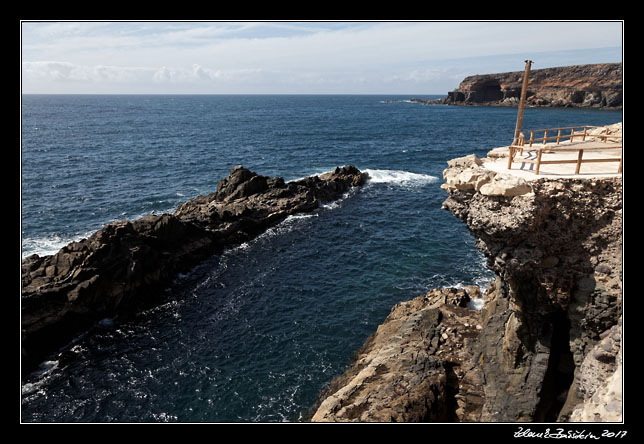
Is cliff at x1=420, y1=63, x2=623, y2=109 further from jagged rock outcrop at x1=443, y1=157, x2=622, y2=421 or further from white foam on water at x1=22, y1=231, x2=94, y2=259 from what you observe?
white foam on water at x1=22, y1=231, x2=94, y2=259

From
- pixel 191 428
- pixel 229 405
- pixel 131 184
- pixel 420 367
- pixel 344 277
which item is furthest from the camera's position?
pixel 131 184

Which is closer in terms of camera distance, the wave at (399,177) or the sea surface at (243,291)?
the sea surface at (243,291)

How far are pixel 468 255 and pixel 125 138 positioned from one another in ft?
307

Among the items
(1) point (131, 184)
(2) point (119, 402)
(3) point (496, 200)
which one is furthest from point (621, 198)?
(1) point (131, 184)

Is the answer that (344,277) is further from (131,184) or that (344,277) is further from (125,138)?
(125,138)

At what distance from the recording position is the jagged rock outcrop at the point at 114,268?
966 inches

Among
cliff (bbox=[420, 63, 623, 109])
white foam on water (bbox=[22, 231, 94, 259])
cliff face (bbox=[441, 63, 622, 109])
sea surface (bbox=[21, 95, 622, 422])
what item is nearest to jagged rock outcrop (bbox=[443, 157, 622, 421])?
sea surface (bbox=[21, 95, 622, 422])

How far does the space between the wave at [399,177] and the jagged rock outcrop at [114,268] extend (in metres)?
24.1

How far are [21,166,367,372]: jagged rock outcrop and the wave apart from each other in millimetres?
24143

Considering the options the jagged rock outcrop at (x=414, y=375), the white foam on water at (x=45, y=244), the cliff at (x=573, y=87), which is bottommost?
the jagged rock outcrop at (x=414, y=375)

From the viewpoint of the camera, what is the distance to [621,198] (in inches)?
524

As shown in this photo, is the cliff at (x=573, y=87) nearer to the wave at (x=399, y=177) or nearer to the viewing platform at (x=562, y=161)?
the wave at (x=399, y=177)

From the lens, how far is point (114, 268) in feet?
92.4

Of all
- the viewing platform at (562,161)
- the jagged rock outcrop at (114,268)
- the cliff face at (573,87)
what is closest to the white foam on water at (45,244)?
the jagged rock outcrop at (114,268)
